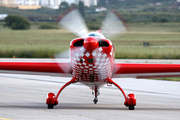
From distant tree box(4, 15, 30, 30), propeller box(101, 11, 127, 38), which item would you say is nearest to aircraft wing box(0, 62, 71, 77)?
propeller box(101, 11, 127, 38)

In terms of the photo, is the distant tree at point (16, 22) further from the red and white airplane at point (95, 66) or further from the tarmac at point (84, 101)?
the red and white airplane at point (95, 66)

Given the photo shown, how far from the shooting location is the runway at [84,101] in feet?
28.5

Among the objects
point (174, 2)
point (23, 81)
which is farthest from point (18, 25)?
point (174, 2)

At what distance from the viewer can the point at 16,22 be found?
86375 millimetres

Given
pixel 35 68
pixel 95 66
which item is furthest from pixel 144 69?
pixel 35 68

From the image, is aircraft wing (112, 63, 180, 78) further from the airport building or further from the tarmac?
the airport building

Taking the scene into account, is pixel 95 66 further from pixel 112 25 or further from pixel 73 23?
pixel 73 23

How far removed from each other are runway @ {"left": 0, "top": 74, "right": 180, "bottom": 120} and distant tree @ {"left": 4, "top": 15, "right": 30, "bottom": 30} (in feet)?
219

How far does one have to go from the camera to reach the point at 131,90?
14.7m

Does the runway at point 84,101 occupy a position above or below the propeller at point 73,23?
below

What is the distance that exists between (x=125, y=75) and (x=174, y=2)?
148062 millimetres

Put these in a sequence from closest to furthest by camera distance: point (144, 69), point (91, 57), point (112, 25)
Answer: point (91, 57), point (112, 25), point (144, 69)

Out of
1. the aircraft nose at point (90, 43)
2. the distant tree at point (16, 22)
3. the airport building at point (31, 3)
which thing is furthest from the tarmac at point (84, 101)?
the airport building at point (31, 3)

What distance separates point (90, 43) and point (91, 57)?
0.57 m
